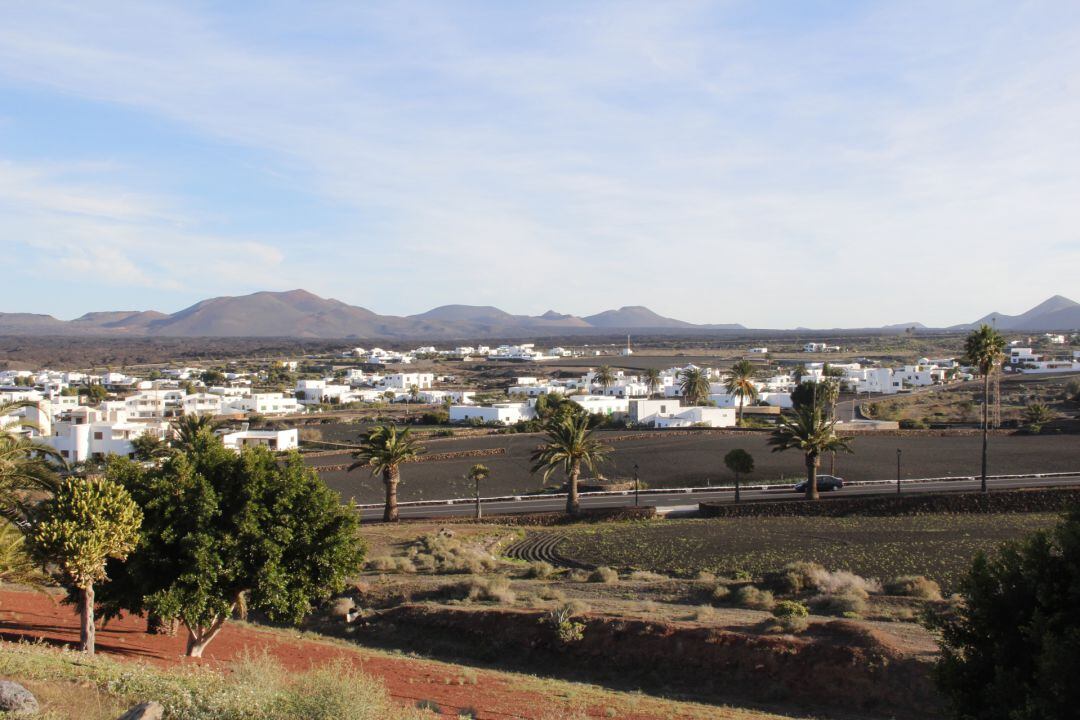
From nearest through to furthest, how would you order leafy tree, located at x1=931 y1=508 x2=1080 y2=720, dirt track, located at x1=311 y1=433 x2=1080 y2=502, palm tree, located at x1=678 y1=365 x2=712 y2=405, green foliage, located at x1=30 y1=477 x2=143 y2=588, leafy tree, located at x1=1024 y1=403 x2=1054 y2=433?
1. leafy tree, located at x1=931 y1=508 x2=1080 y2=720
2. green foliage, located at x1=30 y1=477 x2=143 y2=588
3. dirt track, located at x1=311 y1=433 x2=1080 y2=502
4. leafy tree, located at x1=1024 y1=403 x2=1054 y2=433
5. palm tree, located at x1=678 y1=365 x2=712 y2=405

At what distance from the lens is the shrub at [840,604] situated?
2298cm

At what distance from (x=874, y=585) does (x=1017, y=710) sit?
57.7ft

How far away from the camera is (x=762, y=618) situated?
872 inches

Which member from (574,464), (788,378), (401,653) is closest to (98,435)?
(574,464)

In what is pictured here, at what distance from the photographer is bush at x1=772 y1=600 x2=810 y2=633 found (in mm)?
19938

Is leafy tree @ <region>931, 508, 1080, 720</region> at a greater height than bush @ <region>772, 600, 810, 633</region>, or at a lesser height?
greater

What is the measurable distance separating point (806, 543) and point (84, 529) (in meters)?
27.9

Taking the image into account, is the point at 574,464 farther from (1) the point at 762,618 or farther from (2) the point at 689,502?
(1) the point at 762,618

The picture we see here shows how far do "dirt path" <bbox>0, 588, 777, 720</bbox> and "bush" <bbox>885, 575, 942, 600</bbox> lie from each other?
1045 cm

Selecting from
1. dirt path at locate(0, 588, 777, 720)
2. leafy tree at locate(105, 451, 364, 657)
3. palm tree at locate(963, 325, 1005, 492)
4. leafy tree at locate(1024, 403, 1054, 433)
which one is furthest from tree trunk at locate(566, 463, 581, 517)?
leafy tree at locate(1024, 403, 1054, 433)

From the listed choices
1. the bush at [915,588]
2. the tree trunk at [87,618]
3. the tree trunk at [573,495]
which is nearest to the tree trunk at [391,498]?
the tree trunk at [573,495]

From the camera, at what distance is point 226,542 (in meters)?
16.5

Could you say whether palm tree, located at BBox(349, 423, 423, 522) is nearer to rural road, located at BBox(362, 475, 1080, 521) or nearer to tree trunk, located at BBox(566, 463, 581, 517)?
rural road, located at BBox(362, 475, 1080, 521)

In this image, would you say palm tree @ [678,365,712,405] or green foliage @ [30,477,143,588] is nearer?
green foliage @ [30,477,143,588]
